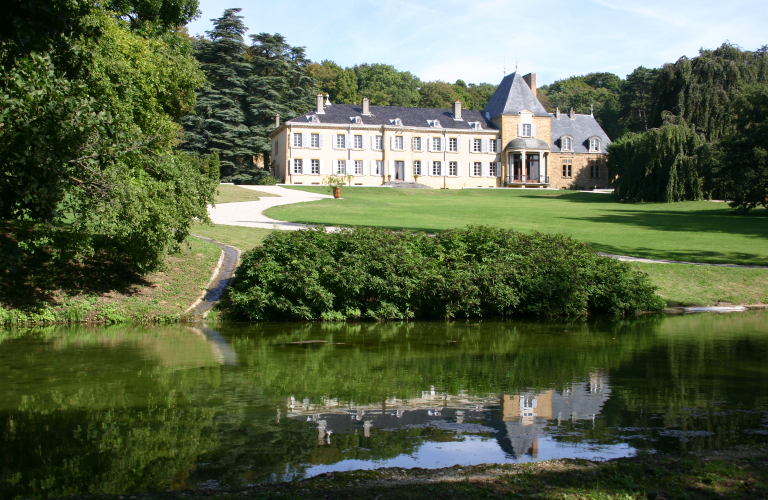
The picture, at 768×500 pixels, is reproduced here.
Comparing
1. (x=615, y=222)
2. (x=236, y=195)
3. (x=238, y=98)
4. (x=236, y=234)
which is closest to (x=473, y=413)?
(x=236, y=234)

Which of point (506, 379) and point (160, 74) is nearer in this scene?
point (506, 379)

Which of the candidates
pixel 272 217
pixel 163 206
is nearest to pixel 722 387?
pixel 163 206

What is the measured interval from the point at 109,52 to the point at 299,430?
9228mm

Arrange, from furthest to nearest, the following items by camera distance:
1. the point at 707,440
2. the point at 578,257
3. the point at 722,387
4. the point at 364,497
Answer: the point at 578,257, the point at 722,387, the point at 707,440, the point at 364,497

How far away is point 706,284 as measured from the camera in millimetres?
14938

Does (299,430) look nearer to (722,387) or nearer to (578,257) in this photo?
(722,387)

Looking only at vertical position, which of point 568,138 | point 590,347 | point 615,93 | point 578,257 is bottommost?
point 590,347

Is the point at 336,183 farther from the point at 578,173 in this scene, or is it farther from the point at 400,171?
the point at 578,173

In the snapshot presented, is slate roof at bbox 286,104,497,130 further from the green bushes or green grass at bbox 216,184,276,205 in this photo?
the green bushes

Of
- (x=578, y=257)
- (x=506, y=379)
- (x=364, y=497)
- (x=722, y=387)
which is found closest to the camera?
(x=364, y=497)

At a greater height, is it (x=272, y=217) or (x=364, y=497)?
(x=272, y=217)

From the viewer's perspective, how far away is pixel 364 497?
3754 millimetres

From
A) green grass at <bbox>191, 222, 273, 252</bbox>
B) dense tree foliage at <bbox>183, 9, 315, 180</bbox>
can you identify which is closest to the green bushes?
green grass at <bbox>191, 222, 273, 252</bbox>

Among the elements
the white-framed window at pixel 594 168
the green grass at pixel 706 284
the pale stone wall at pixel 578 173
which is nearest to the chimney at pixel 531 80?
the pale stone wall at pixel 578 173
